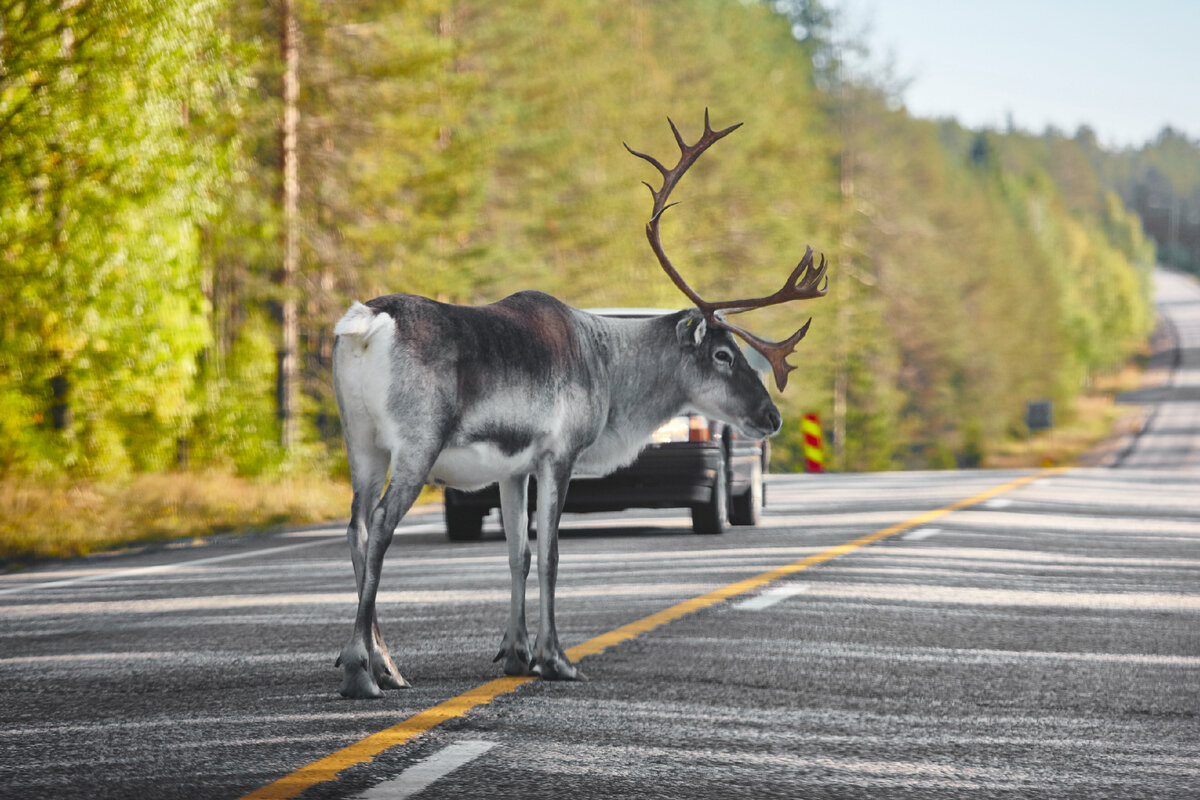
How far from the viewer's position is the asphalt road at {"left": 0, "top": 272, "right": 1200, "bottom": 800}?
5.66 meters

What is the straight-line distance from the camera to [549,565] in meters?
7.54

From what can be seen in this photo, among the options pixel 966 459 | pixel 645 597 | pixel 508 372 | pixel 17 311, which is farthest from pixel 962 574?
pixel 966 459

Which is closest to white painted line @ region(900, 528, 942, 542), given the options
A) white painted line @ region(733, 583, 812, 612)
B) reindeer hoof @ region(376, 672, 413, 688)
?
white painted line @ region(733, 583, 812, 612)

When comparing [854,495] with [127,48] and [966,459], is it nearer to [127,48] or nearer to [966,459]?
[127,48]

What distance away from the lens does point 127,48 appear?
57.3ft

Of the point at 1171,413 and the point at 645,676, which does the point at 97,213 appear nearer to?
the point at 645,676

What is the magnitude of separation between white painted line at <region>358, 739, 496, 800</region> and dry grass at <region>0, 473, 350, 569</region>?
893 centimetres

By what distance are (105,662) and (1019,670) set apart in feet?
14.3

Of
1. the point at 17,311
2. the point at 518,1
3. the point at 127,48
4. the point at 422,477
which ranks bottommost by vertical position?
the point at 422,477

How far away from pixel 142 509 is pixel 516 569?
11.5m

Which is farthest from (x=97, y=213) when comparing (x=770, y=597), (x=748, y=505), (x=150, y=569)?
(x=770, y=597)

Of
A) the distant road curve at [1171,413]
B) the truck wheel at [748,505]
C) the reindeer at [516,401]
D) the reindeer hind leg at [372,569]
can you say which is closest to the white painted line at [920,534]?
the truck wheel at [748,505]

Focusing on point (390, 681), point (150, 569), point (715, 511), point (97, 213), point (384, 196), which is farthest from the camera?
point (384, 196)

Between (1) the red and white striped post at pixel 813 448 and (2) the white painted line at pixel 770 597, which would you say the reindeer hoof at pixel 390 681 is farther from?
(1) the red and white striped post at pixel 813 448
